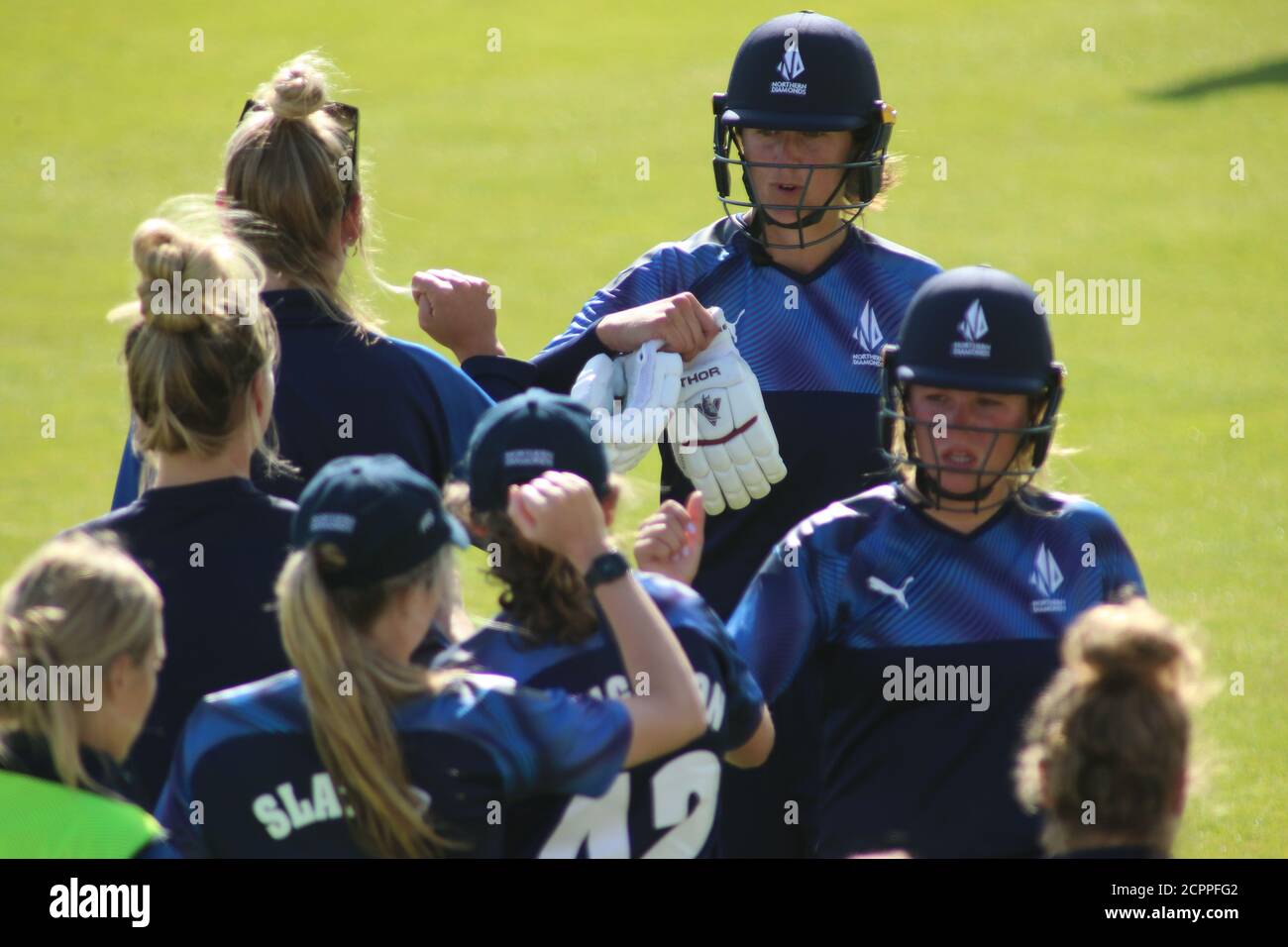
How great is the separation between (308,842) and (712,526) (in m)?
1.99

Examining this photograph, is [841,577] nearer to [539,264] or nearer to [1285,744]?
[1285,744]

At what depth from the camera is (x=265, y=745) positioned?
2.92m

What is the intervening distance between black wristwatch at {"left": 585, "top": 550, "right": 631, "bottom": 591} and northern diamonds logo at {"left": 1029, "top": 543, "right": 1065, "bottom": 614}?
Answer: 3.29 feet

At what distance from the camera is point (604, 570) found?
3.08 m

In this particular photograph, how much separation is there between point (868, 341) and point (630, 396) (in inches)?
26.7

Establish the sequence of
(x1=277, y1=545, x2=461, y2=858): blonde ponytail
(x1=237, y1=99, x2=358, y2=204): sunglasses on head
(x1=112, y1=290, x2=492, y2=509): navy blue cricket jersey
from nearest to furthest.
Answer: (x1=277, y1=545, x2=461, y2=858): blonde ponytail → (x1=112, y1=290, x2=492, y2=509): navy blue cricket jersey → (x1=237, y1=99, x2=358, y2=204): sunglasses on head

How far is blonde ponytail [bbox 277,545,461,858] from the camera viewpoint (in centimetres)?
287

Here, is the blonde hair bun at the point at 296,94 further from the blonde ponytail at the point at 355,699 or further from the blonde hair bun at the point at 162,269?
the blonde ponytail at the point at 355,699

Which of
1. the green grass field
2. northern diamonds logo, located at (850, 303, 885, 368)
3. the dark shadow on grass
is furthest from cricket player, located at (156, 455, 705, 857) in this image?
the dark shadow on grass

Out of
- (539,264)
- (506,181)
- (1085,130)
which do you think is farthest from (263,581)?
(1085,130)

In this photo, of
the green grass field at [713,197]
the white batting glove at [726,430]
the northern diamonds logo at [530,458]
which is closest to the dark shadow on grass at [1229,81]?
the green grass field at [713,197]

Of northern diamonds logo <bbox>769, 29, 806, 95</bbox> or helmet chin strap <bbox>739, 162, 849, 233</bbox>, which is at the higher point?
northern diamonds logo <bbox>769, 29, 806, 95</bbox>

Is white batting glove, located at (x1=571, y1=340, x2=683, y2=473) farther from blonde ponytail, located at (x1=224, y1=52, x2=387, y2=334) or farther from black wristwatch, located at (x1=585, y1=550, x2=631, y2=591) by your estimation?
black wristwatch, located at (x1=585, y1=550, x2=631, y2=591)

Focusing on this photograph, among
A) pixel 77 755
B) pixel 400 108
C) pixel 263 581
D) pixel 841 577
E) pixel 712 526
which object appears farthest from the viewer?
pixel 400 108
